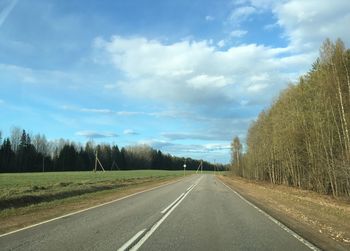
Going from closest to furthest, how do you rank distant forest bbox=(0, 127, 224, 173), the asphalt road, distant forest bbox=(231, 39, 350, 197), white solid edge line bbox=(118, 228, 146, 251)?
white solid edge line bbox=(118, 228, 146, 251) → the asphalt road → distant forest bbox=(231, 39, 350, 197) → distant forest bbox=(0, 127, 224, 173)

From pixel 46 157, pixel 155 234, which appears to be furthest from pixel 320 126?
pixel 46 157

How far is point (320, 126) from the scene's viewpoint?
3175 cm

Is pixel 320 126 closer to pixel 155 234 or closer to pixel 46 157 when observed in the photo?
pixel 155 234

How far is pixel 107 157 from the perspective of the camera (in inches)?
7037

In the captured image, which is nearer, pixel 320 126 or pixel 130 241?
pixel 130 241

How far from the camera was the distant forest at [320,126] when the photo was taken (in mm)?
27031

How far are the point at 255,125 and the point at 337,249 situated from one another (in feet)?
213

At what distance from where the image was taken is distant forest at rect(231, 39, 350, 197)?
27.0 m

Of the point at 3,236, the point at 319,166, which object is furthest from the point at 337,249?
the point at 319,166

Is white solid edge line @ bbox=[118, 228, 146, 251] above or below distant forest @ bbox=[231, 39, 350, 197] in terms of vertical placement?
below

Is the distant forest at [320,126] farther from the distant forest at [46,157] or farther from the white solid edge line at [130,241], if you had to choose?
the distant forest at [46,157]

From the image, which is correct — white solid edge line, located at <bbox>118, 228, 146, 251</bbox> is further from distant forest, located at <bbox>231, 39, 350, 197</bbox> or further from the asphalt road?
distant forest, located at <bbox>231, 39, 350, 197</bbox>

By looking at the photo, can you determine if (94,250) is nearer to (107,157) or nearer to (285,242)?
(285,242)

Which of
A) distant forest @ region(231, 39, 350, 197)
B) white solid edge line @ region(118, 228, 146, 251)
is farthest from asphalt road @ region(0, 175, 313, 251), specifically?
distant forest @ region(231, 39, 350, 197)
